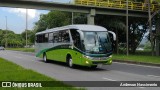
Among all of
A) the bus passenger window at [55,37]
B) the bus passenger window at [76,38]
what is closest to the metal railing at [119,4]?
the bus passenger window at [55,37]

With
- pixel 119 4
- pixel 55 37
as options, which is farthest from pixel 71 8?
pixel 55 37

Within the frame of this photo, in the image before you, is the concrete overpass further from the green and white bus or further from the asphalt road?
the asphalt road

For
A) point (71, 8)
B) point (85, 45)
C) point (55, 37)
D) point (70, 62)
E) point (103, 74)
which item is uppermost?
point (71, 8)

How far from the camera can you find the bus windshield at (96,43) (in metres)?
20.1

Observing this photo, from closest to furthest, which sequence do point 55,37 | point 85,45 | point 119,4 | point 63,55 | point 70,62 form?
1. point 85,45
2. point 70,62
3. point 63,55
4. point 55,37
5. point 119,4

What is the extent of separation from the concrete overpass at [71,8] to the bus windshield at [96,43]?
22137mm

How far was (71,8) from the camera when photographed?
4447cm

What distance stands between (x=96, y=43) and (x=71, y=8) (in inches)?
977

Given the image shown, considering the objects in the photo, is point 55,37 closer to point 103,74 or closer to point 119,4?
point 103,74

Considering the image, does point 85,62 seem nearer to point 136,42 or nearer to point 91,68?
point 91,68

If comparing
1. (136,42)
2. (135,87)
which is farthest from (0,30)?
(135,87)

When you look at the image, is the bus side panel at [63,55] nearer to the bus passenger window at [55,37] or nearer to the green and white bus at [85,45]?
the green and white bus at [85,45]

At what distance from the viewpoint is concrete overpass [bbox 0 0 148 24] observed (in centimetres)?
4081

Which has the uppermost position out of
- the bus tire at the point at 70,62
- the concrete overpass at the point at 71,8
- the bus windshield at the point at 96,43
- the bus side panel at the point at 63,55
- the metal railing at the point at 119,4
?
the metal railing at the point at 119,4
